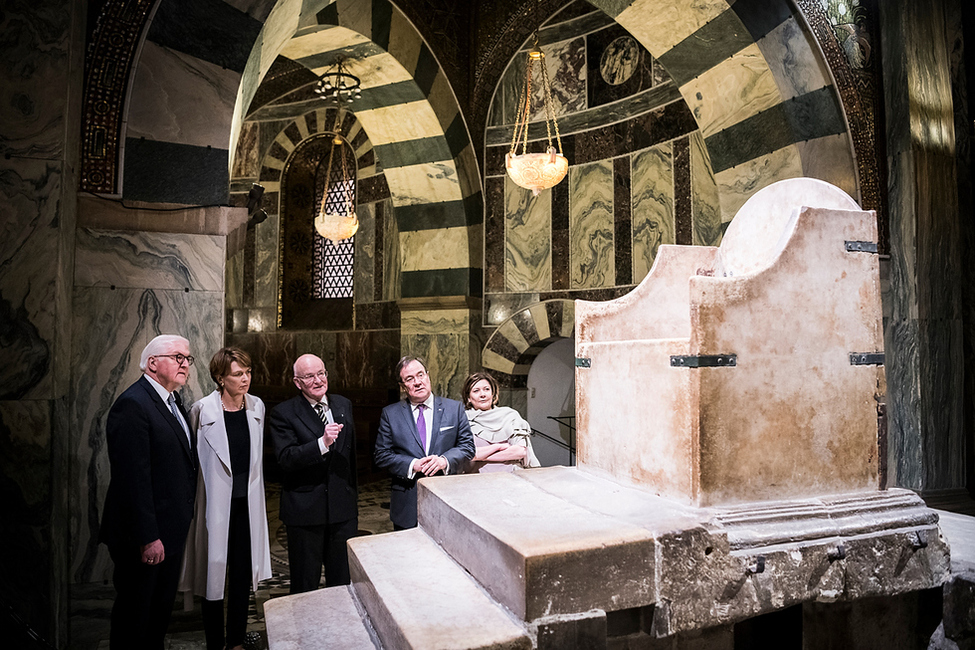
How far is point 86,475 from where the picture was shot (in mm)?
2977

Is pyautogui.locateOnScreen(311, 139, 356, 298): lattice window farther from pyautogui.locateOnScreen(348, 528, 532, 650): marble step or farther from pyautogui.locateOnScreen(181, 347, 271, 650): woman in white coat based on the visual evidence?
pyautogui.locateOnScreen(348, 528, 532, 650): marble step

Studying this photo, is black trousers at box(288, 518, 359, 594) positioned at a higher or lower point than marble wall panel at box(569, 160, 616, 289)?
lower

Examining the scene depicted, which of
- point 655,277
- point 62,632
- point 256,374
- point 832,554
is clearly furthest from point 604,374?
point 256,374

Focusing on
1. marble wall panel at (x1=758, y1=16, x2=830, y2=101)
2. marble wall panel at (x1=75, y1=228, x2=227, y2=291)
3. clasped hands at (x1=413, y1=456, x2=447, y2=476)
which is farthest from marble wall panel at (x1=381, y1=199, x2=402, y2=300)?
clasped hands at (x1=413, y1=456, x2=447, y2=476)

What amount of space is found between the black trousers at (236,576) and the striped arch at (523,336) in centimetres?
485

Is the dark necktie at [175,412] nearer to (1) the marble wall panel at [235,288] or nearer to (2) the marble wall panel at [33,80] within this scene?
(2) the marble wall panel at [33,80]

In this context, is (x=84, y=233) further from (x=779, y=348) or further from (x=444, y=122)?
(x=444, y=122)

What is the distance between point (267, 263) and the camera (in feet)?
36.0

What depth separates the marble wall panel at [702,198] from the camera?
21.3ft

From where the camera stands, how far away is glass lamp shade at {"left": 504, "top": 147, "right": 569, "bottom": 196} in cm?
609

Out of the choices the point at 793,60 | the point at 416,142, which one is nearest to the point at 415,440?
the point at 793,60

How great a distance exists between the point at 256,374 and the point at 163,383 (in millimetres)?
8381

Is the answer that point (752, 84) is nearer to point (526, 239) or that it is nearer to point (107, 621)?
point (526, 239)

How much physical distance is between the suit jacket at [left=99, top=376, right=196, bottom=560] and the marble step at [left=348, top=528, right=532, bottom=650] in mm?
772
